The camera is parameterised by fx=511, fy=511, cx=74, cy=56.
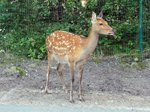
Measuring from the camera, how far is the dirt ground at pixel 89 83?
998 cm

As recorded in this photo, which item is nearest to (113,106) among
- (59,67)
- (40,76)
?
(59,67)

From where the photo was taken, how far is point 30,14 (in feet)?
50.0

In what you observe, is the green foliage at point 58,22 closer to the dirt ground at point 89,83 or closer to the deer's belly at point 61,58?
the dirt ground at point 89,83

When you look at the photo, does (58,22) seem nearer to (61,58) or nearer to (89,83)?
(89,83)

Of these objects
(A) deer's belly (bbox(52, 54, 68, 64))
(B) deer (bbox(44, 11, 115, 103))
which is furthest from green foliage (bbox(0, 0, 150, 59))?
(B) deer (bbox(44, 11, 115, 103))

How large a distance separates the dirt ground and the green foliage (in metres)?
0.69

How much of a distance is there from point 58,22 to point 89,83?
13.3 ft

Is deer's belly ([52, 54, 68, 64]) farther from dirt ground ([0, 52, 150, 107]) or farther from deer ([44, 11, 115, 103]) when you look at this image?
dirt ground ([0, 52, 150, 107])

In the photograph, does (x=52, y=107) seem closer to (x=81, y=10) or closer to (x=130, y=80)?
(x=130, y=80)

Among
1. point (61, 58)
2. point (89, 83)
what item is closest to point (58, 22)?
point (89, 83)

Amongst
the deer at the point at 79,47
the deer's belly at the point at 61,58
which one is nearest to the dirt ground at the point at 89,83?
the deer at the point at 79,47

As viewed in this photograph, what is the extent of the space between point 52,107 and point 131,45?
5.63m

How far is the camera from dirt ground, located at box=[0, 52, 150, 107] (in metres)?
9.98

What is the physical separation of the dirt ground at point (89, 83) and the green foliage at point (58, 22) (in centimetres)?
69
